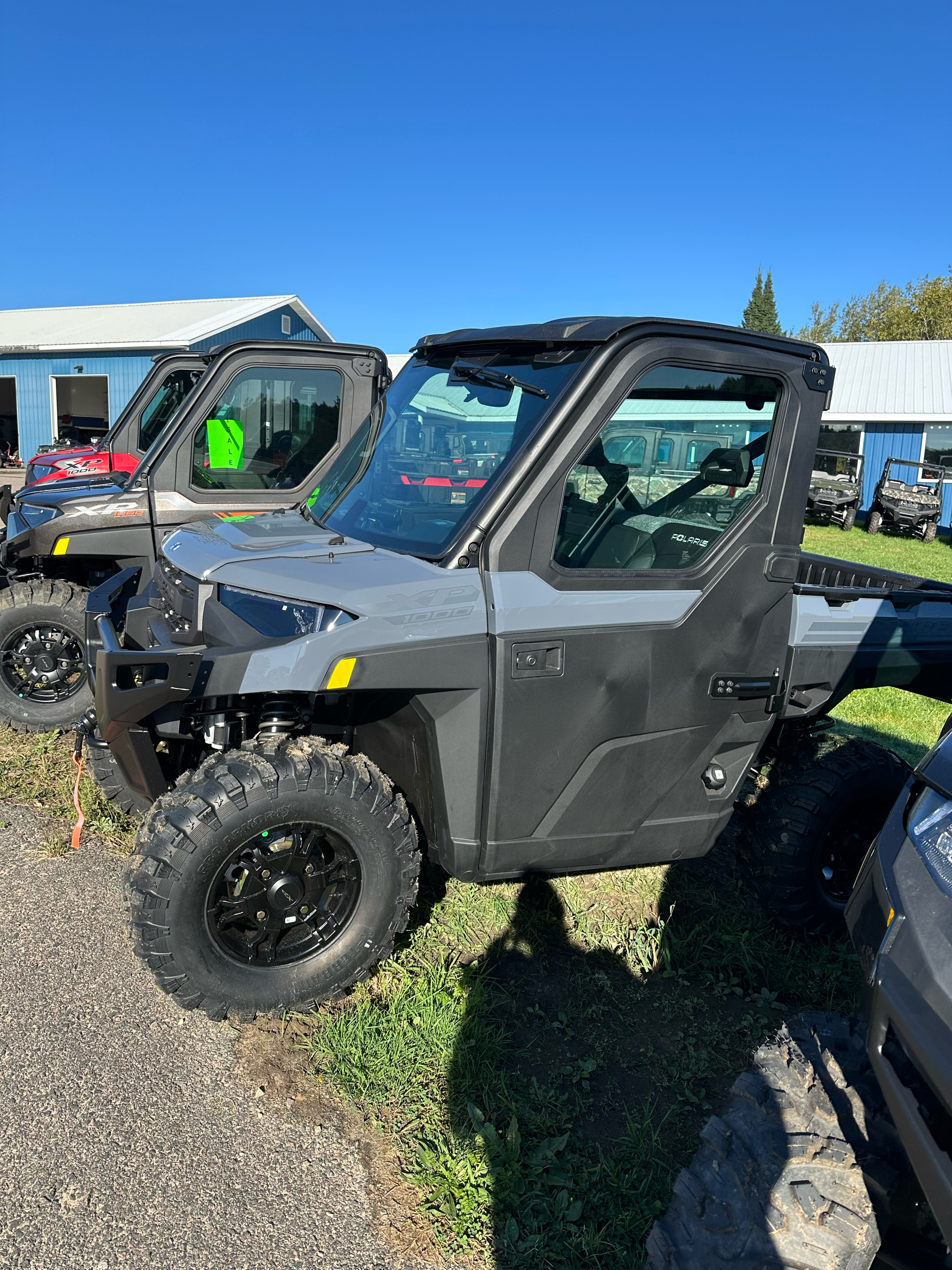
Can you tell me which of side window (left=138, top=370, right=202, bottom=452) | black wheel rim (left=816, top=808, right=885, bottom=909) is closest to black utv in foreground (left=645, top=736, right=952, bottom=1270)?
black wheel rim (left=816, top=808, right=885, bottom=909)

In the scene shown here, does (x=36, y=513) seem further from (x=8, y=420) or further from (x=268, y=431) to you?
(x=8, y=420)

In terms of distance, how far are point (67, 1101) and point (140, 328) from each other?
2601 centimetres

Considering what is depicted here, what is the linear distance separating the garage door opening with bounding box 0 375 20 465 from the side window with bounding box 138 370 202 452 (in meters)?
22.2

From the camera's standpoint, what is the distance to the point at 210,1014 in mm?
3004

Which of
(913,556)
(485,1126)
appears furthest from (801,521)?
(913,556)

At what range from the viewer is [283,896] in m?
3.05

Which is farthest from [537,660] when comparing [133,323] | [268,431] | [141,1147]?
[133,323]

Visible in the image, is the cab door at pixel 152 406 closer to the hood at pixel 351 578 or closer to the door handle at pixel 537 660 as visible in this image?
the hood at pixel 351 578

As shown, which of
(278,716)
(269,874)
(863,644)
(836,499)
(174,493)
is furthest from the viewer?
(836,499)

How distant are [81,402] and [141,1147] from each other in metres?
32.7

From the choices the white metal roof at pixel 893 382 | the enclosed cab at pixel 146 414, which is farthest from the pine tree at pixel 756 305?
the enclosed cab at pixel 146 414

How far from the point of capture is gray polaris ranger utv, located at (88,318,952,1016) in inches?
113

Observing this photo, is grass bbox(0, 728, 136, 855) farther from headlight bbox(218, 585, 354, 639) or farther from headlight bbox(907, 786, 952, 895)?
headlight bbox(907, 786, 952, 895)

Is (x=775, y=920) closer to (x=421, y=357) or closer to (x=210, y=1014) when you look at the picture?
(x=210, y=1014)
